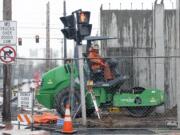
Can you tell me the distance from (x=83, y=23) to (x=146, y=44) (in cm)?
650

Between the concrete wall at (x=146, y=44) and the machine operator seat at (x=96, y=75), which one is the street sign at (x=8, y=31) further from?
the concrete wall at (x=146, y=44)

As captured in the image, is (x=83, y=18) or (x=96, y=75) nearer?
(x=83, y=18)

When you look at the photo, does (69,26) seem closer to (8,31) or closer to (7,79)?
(8,31)

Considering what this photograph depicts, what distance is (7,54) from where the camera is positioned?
14531mm

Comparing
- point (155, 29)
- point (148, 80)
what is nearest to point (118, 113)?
point (148, 80)

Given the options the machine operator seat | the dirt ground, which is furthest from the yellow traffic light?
the dirt ground

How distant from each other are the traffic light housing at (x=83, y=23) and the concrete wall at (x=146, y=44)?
558cm

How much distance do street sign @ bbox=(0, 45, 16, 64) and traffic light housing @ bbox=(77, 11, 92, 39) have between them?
84.1 inches

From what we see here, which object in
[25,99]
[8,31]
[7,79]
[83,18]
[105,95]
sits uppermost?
[83,18]

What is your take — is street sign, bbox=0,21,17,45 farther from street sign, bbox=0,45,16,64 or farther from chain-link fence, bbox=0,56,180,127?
chain-link fence, bbox=0,56,180,127

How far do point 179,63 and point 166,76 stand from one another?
19.5 ft

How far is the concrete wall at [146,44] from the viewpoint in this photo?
2000 cm

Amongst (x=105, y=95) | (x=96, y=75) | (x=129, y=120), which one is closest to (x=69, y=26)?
(x=96, y=75)

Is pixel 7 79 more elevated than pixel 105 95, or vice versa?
pixel 7 79
